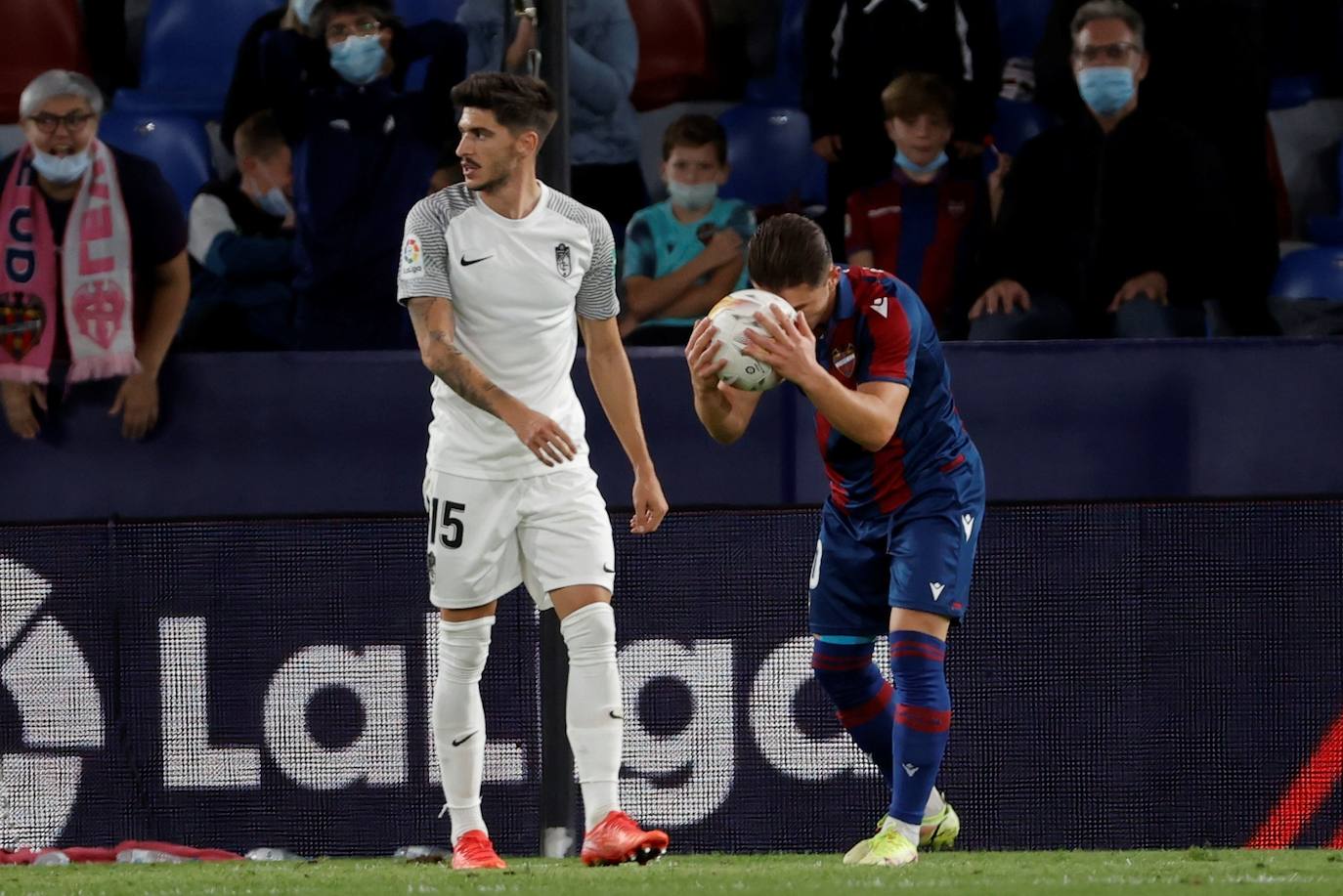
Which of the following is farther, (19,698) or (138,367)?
(138,367)

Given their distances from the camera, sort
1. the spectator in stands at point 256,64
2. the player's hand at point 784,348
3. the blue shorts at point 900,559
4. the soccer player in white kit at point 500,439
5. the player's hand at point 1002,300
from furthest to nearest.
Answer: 1. the spectator in stands at point 256,64
2. the player's hand at point 1002,300
3. the blue shorts at point 900,559
4. the soccer player in white kit at point 500,439
5. the player's hand at point 784,348

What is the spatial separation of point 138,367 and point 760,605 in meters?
2.40

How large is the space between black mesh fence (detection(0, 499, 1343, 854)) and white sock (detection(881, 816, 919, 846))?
51.3 inches

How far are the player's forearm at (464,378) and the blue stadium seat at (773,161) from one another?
310 centimetres

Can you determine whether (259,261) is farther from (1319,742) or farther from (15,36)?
(1319,742)

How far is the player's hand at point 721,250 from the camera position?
7105 mm

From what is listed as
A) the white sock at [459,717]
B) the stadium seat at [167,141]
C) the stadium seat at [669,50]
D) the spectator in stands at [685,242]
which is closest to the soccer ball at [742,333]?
the white sock at [459,717]

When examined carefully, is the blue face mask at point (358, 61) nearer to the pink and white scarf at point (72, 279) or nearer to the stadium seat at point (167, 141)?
the stadium seat at point (167, 141)

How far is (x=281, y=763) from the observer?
5.97 m

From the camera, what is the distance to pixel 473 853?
15.1 feet

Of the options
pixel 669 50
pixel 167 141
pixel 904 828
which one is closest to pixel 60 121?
pixel 167 141

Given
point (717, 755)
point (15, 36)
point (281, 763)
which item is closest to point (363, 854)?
point (281, 763)

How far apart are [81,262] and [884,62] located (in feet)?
10.2

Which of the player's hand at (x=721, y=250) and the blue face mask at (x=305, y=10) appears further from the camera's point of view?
the blue face mask at (x=305, y=10)
